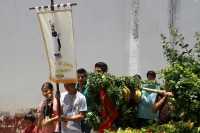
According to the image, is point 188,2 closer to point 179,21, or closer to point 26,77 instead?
point 179,21

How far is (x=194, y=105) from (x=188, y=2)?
559 centimetres

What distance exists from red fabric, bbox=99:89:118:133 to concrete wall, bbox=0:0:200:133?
3.06 meters

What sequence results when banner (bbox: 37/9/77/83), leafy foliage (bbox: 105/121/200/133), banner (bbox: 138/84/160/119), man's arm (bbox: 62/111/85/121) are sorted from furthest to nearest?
banner (bbox: 138/84/160/119), man's arm (bbox: 62/111/85/121), banner (bbox: 37/9/77/83), leafy foliage (bbox: 105/121/200/133)

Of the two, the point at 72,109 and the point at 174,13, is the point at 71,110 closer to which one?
the point at 72,109

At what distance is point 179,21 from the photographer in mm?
8273

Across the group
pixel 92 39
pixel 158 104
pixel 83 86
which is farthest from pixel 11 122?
pixel 158 104

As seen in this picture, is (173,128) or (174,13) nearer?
(173,128)

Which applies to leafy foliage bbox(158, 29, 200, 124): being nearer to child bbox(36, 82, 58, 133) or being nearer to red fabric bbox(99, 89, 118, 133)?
red fabric bbox(99, 89, 118, 133)

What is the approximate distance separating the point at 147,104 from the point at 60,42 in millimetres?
1536

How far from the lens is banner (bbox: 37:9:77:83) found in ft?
13.9

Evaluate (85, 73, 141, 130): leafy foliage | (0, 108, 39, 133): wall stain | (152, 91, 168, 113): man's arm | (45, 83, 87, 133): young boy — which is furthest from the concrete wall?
(152, 91, 168, 113): man's arm

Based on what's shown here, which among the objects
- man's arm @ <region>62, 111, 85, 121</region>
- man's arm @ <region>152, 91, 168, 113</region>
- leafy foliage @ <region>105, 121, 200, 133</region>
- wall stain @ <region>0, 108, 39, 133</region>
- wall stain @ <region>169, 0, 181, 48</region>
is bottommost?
wall stain @ <region>0, 108, 39, 133</region>

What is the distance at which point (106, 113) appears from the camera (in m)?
4.60

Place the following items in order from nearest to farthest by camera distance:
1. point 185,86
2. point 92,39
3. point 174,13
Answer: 1. point 185,86
2. point 92,39
3. point 174,13
